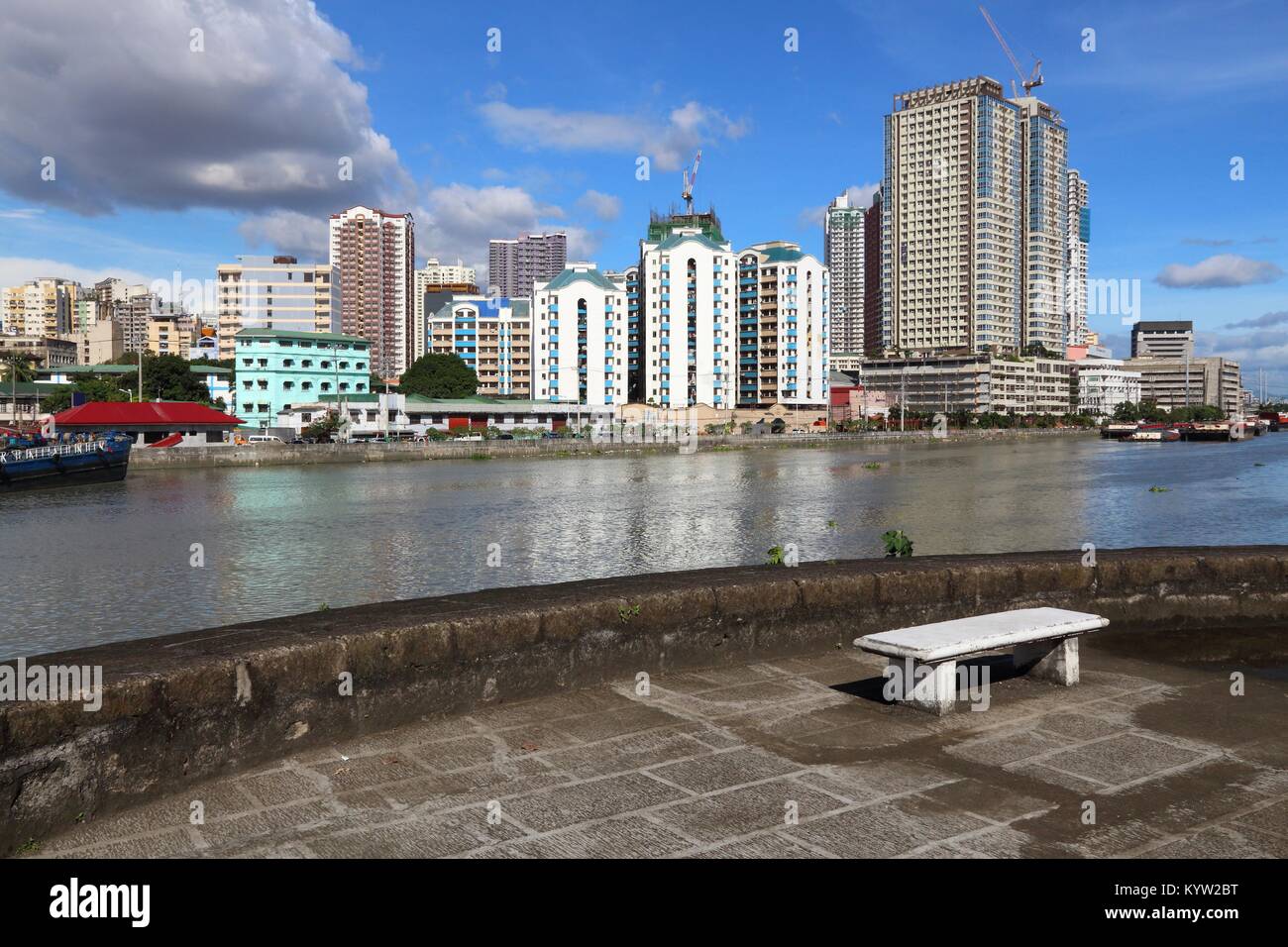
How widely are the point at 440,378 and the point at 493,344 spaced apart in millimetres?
20316

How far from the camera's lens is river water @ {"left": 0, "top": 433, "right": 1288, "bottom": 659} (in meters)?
19.7

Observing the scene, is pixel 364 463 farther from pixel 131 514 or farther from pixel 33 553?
pixel 33 553

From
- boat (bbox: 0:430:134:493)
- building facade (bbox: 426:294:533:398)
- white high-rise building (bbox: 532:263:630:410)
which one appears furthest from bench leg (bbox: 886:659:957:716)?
building facade (bbox: 426:294:533:398)

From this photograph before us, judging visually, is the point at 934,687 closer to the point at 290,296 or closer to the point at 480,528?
the point at 480,528

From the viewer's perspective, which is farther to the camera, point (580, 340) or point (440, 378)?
point (580, 340)

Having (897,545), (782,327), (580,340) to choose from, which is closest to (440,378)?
(580,340)

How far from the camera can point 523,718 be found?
6156mm

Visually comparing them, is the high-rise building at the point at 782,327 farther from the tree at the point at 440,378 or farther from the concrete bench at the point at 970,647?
the concrete bench at the point at 970,647

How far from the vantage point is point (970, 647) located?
20.2ft

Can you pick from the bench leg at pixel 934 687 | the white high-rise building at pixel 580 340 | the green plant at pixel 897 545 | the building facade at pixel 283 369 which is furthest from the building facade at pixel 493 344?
the bench leg at pixel 934 687

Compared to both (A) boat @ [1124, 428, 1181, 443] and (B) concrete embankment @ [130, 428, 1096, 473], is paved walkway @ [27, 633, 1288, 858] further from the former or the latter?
(A) boat @ [1124, 428, 1181, 443]

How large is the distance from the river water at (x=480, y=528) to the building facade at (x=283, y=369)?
5600 centimetres

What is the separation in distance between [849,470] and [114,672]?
2511 inches
